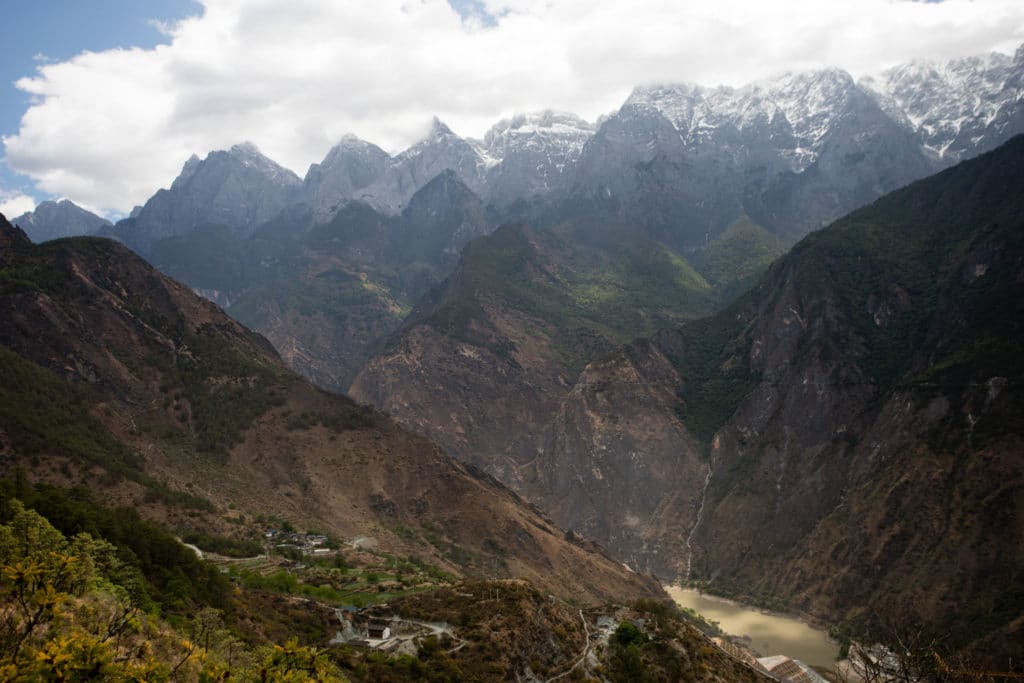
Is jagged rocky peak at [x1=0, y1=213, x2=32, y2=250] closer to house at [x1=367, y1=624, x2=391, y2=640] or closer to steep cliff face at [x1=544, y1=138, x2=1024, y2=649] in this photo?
house at [x1=367, y1=624, x2=391, y2=640]

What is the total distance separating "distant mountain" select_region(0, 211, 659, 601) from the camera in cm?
10806

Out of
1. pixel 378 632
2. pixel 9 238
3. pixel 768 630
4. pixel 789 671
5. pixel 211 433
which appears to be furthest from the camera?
pixel 9 238

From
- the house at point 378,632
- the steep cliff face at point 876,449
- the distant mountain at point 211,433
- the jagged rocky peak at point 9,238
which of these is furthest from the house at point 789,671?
the jagged rocky peak at point 9,238

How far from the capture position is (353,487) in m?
129

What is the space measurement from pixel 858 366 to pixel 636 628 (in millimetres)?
117590

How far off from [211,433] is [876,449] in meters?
121

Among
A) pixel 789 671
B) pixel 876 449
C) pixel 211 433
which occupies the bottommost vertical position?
pixel 789 671

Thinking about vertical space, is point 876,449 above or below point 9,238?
below

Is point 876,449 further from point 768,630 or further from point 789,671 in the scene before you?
point 789,671

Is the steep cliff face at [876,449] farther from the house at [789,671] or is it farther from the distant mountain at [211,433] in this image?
the distant mountain at [211,433]

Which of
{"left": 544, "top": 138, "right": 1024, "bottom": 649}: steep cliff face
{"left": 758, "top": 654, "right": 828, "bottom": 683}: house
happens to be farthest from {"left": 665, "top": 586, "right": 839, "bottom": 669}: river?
{"left": 758, "top": 654, "right": 828, "bottom": 683}: house

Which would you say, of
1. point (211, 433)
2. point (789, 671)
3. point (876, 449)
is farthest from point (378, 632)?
point (876, 449)

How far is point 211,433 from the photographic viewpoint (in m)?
126

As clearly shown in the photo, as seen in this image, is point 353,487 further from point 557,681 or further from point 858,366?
point 858,366
